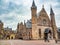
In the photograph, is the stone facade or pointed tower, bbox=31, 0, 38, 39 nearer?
pointed tower, bbox=31, 0, 38, 39

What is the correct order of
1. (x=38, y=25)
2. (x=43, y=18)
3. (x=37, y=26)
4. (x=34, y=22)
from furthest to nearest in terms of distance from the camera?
(x=43, y=18) < (x=38, y=25) < (x=37, y=26) < (x=34, y=22)

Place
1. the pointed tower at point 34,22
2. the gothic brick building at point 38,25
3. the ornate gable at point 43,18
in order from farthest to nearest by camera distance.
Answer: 1. the ornate gable at point 43,18
2. the gothic brick building at point 38,25
3. the pointed tower at point 34,22

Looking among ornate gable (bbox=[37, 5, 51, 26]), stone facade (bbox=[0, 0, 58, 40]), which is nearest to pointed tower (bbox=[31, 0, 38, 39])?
stone facade (bbox=[0, 0, 58, 40])

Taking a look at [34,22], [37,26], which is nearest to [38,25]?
[37,26]

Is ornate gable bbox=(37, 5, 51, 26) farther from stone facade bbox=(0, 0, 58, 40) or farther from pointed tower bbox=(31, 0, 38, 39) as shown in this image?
pointed tower bbox=(31, 0, 38, 39)

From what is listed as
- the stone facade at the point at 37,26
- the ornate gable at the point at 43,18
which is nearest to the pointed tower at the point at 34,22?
the stone facade at the point at 37,26

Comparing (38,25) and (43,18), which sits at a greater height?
(43,18)

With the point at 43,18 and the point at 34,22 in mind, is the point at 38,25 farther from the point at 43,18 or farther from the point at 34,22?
the point at 43,18

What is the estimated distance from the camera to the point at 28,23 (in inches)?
1273

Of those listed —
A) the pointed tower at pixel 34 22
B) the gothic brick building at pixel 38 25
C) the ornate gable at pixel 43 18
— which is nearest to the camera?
the pointed tower at pixel 34 22

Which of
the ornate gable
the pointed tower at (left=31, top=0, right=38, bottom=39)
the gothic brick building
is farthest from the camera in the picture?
the ornate gable

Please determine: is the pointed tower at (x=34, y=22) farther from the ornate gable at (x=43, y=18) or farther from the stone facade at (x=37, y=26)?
the ornate gable at (x=43, y=18)

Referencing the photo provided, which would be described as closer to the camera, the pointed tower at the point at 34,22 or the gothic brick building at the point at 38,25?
the pointed tower at the point at 34,22

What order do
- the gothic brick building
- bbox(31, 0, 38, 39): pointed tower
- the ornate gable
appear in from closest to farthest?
bbox(31, 0, 38, 39): pointed tower
the gothic brick building
the ornate gable
